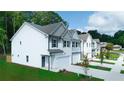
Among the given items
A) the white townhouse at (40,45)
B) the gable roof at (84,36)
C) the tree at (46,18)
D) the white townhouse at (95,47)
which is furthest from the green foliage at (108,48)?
the tree at (46,18)

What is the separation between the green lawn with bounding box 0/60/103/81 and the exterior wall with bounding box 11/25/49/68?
0.25 m

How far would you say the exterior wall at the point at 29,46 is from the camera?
7.91 metres

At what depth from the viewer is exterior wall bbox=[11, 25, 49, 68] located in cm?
791

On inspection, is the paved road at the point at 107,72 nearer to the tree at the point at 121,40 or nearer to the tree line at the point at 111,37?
the tree at the point at 121,40

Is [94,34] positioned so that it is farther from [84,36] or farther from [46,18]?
[46,18]

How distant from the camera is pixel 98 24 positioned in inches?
307

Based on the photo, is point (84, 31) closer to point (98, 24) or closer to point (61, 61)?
point (98, 24)

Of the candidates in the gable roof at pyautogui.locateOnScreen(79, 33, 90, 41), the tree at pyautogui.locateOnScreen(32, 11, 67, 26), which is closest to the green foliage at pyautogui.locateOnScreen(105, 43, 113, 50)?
the gable roof at pyautogui.locateOnScreen(79, 33, 90, 41)

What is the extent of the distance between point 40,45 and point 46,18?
0.98m

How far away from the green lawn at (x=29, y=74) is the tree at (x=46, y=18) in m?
1.69

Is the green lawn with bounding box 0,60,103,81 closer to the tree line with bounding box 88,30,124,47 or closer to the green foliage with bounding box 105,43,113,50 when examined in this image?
the green foliage with bounding box 105,43,113,50

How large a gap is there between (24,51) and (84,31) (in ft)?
7.40
